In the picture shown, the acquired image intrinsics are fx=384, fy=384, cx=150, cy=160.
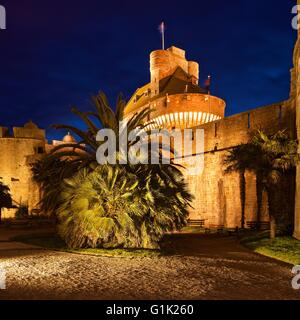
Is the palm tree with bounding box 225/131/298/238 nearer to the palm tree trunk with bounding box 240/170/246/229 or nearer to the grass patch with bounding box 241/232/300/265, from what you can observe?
the grass patch with bounding box 241/232/300/265

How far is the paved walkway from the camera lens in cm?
660

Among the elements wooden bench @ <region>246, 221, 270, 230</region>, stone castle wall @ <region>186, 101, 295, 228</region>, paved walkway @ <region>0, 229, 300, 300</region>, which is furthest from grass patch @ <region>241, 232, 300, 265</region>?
stone castle wall @ <region>186, 101, 295, 228</region>

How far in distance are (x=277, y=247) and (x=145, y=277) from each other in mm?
7344

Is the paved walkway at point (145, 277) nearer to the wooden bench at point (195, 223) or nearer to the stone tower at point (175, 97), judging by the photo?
the wooden bench at point (195, 223)

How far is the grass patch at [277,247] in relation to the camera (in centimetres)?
1177

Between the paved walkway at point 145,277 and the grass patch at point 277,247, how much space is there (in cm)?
86

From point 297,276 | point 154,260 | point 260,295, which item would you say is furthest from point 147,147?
point 260,295

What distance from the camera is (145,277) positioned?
814 cm

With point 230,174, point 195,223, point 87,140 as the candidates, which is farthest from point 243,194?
point 87,140

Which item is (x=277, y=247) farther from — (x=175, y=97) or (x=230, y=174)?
(x=175, y=97)

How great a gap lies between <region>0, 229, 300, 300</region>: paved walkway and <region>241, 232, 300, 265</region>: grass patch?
858 millimetres

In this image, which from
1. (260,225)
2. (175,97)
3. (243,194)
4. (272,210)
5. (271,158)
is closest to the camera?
(272,210)

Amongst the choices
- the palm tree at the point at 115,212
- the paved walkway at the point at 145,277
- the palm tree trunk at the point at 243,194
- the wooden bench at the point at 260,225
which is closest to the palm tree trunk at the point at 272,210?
the wooden bench at the point at 260,225

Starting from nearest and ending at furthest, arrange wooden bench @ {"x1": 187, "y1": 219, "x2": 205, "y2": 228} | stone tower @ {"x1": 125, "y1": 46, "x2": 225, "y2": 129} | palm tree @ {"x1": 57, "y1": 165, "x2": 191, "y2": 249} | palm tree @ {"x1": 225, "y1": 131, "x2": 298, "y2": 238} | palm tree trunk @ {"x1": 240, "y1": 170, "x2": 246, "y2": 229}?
1. palm tree @ {"x1": 57, "y1": 165, "x2": 191, "y2": 249}
2. palm tree @ {"x1": 225, "y1": 131, "x2": 298, "y2": 238}
3. palm tree trunk @ {"x1": 240, "y1": 170, "x2": 246, "y2": 229}
4. wooden bench @ {"x1": 187, "y1": 219, "x2": 205, "y2": 228}
5. stone tower @ {"x1": 125, "y1": 46, "x2": 225, "y2": 129}
